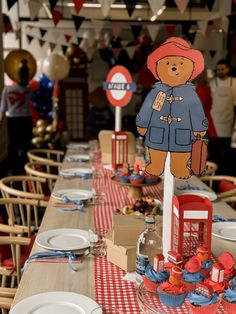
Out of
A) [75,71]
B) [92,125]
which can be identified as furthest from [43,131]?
[75,71]

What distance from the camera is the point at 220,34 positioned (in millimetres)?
9727

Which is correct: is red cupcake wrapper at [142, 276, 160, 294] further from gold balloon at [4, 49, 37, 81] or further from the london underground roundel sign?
gold balloon at [4, 49, 37, 81]

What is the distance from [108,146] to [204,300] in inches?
103

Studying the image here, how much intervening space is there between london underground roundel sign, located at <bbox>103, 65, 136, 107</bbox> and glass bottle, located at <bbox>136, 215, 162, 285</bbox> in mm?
2151

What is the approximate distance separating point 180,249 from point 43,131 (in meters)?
6.85

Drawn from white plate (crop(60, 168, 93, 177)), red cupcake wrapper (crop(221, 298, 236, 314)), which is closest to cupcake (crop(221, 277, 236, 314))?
red cupcake wrapper (crop(221, 298, 236, 314))

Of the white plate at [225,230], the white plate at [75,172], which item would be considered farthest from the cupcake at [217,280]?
the white plate at [75,172]

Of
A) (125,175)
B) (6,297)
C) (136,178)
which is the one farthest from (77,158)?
(6,297)

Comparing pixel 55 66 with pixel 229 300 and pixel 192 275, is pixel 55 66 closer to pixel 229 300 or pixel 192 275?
pixel 192 275

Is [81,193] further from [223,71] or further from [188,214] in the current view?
[223,71]

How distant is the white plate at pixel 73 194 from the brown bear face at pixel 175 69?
4.18 ft

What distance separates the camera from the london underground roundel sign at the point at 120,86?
3.68 meters

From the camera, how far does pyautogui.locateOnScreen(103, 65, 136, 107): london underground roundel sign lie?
368 cm

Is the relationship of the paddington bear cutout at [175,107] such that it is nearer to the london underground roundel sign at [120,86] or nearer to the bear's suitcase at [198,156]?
the bear's suitcase at [198,156]
